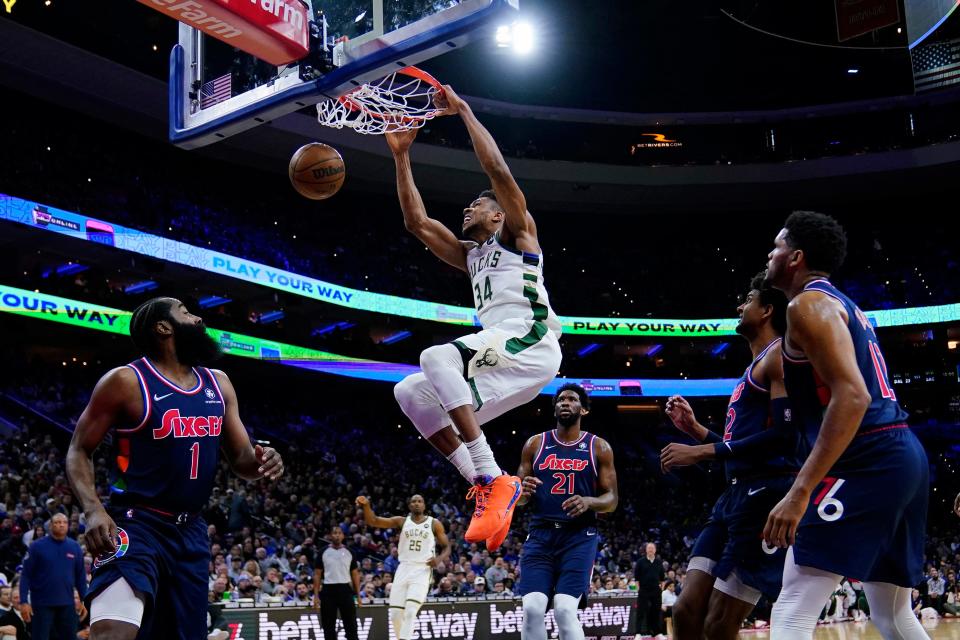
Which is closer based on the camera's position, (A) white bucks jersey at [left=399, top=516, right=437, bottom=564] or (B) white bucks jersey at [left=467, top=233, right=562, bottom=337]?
(B) white bucks jersey at [left=467, top=233, right=562, bottom=337]

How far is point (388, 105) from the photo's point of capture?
6125mm

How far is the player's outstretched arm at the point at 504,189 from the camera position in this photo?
17.8 feet

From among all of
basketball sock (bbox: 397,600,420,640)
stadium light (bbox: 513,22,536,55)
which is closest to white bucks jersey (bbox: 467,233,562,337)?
basketball sock (bbox: 397,600,420,640)

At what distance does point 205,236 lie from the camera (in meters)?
24.3

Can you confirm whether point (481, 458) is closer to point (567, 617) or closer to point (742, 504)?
point (742, 504)

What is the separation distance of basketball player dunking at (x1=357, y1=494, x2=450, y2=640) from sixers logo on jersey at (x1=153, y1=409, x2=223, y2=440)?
22.4ft

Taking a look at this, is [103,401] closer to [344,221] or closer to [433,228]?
[433,228]

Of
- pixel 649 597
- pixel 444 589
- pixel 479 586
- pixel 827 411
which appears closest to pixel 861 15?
pixel 649 597

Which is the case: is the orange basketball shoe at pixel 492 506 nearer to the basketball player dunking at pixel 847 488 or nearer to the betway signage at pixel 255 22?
the basketball player dunking at pixel 847 488

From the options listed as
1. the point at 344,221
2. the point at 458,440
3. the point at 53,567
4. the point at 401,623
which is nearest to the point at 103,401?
the point at 458,440

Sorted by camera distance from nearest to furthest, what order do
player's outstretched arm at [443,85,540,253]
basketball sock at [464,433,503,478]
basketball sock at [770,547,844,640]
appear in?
basketball sock at [770,547,844,640], basketball sock at [464,433,503,478], player's outstretched arm at [443,85,540,253]

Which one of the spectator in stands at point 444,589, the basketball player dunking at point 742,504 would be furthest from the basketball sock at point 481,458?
the spectator in stands at point 444,589

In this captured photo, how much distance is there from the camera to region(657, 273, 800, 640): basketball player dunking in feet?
17.3

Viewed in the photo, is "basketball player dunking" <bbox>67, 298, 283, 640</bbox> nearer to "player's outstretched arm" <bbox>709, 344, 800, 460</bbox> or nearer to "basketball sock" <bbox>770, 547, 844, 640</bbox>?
"basketball sock" <bbox>770, 547, 844, 640</bbox>
